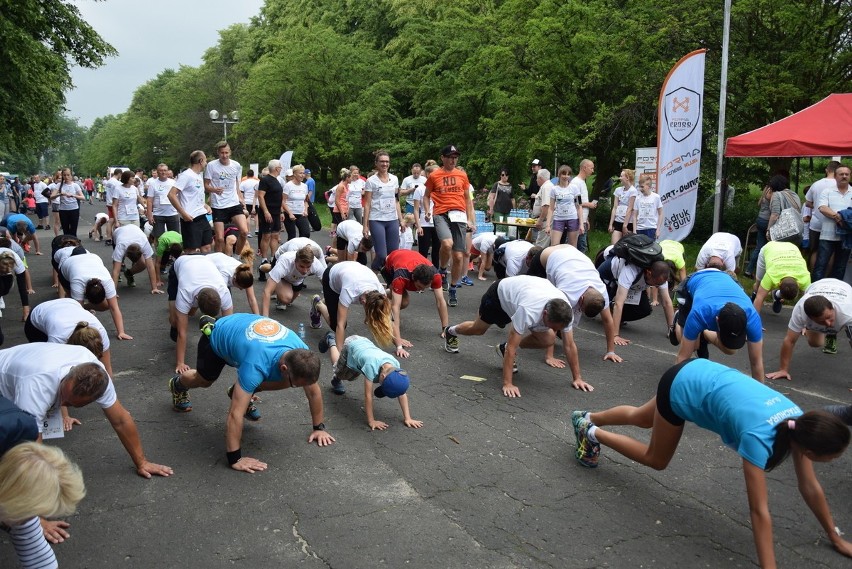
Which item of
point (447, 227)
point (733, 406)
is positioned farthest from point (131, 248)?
point (733, 406)

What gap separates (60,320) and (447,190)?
5.62 m

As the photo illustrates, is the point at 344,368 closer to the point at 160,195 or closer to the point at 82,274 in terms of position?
the point at 82,274

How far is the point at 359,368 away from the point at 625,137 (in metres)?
15.4

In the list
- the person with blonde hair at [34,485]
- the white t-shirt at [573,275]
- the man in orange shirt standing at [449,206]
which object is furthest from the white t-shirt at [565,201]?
the person with blonde hair at [34,485]

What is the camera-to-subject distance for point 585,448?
176 inches

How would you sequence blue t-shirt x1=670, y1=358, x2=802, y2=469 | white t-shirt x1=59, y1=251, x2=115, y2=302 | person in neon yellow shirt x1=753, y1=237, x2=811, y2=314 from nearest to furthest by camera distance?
1. blue t-shirt x1=670, y1=358, x2=802, y2=469
2. white t-shirt x1=59, y1=251, x2=115, y2=302
3. person in neon yellow shirt x1=753, y1=237, x2=811, y2=314

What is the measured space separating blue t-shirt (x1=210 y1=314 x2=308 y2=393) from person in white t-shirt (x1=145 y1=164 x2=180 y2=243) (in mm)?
6937

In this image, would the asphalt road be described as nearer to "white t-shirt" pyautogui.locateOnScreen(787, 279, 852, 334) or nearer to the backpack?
"white t-shirt" pyautogui.locateOnScreen(787, 279, 852, 334)

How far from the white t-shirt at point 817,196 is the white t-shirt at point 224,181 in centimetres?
812

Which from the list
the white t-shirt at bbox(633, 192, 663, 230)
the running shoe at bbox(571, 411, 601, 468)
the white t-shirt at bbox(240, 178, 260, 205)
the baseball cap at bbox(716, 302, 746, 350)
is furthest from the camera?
the white t-shirt at bbox(240, 178, 260, 205)

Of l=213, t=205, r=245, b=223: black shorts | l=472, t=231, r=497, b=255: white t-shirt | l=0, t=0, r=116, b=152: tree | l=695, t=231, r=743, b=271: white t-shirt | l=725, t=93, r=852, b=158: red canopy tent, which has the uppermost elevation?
l=0, t=0, r=116, b=152: tree

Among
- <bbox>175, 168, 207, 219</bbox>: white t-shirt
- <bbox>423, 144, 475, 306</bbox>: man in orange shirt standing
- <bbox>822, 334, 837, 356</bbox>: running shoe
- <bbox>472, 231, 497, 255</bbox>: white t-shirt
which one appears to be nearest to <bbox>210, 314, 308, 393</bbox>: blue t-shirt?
<bbox>423, 144, 475, 306</bbox>: man in orange shirt standing

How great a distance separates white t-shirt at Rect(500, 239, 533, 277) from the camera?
27.2 feet

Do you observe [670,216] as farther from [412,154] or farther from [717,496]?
[412,154]
